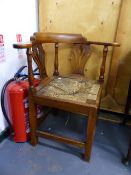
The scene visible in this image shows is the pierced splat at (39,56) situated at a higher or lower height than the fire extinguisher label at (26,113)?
higher

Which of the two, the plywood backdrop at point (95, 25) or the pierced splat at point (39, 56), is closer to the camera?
the pierced splat at point (39, 56)

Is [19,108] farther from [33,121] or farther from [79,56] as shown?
[79,56]

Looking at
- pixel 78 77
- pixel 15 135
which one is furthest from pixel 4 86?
pixel 78 77

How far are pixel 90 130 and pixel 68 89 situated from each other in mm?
345

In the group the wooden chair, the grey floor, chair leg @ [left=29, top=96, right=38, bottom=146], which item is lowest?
the grey floor

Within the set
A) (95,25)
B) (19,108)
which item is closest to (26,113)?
(19,108)

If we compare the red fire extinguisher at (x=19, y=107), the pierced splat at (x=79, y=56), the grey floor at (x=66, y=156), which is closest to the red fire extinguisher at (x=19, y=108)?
the red fire extinguisher at (x=19, y=107)

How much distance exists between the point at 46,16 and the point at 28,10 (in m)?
0.18

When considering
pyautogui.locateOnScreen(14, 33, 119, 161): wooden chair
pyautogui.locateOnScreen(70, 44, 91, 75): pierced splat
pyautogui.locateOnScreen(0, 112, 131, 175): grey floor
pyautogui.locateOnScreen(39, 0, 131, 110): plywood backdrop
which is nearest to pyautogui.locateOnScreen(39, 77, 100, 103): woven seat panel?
pyautogui.locateOnScreen(14, 33, 119, 161): wooden chair

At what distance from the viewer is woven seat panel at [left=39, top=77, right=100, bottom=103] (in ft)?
3.94

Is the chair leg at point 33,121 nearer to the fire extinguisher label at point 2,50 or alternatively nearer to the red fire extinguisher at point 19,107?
the red fire extinguisher at point 19,107

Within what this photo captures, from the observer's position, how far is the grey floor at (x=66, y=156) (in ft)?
3.98

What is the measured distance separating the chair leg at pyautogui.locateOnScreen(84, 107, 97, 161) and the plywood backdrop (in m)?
0.64

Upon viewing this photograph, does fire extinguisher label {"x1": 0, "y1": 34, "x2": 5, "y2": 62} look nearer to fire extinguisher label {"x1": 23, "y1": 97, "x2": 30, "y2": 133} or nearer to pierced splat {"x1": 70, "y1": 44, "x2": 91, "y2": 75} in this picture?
fire extinguisher label {"x1": 23, "y1": 97, "x2": 30, "y2": 133}
